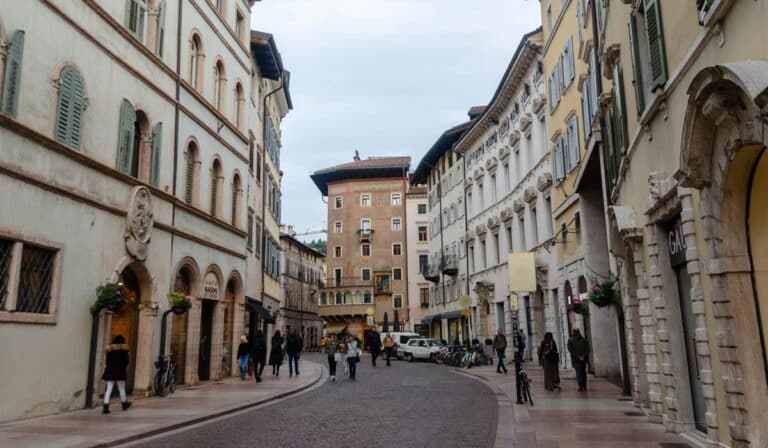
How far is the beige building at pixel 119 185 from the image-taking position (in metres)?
12.7

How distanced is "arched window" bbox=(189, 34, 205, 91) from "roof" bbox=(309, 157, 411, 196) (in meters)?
53.2

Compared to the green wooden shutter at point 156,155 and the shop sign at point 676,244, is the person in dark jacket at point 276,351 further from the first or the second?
the shop sign at point 676,244

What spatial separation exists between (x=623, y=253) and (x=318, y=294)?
6530cm

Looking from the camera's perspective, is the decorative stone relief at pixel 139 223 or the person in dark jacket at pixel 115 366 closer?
the person in dark jacket at pixel 115 366

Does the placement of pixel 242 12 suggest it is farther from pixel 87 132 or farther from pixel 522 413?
pixel 522 413

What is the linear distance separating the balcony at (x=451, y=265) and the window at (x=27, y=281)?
121ft

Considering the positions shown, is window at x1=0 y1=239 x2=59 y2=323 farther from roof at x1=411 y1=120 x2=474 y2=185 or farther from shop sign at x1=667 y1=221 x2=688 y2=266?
roof at x1=411 y1=120 x2=474 y2=185

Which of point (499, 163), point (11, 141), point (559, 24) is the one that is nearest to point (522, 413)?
point (11, 141)

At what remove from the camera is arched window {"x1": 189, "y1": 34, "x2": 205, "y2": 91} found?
856 inches

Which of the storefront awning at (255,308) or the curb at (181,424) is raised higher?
the storefront awning at (255,308)

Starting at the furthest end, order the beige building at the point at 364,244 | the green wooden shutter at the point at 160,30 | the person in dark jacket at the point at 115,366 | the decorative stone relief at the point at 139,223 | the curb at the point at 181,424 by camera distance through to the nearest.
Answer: the beige building at the point at 364,244 < the green wooden shutter at the point at 160,30 < the decorative stone relief at the point at 139,223 < the person in dark jacket at the point at 115,366 < the curb at the point at 181,424

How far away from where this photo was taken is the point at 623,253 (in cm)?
1370

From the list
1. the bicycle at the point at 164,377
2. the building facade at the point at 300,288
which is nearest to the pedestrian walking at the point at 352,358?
the bicycle at the point at 164,377

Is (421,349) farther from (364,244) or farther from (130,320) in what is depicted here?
(364,244)
